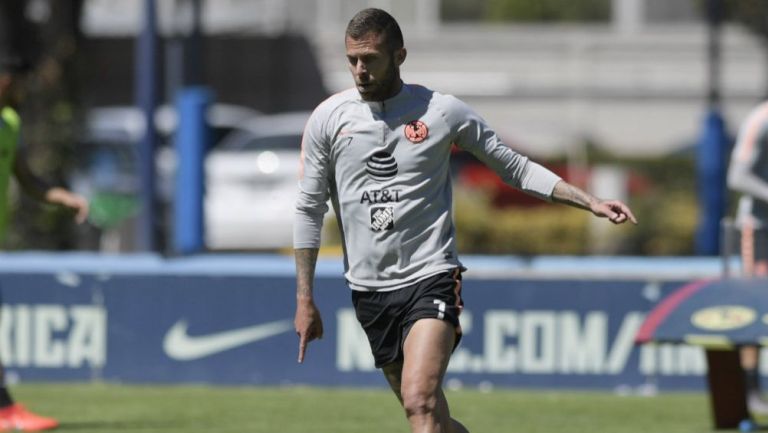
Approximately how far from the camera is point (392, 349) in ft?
24.6

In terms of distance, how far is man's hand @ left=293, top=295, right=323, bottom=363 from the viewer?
738 centimetres

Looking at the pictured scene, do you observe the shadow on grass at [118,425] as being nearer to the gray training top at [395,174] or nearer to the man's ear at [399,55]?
the gray training top at [395,174]

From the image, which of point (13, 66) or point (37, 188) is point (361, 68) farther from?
point (37, 188)

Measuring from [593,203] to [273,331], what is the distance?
6045 millimetres

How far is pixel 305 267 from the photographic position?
7.52 metres

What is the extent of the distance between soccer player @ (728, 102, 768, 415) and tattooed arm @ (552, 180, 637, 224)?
3643 millimetres

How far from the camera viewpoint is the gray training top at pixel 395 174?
7430 mm

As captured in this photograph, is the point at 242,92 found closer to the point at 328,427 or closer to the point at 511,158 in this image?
the point at 328,427

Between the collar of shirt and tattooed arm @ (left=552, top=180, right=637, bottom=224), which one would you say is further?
the collar of shirt

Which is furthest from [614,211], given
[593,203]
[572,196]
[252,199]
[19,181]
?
[252,199]

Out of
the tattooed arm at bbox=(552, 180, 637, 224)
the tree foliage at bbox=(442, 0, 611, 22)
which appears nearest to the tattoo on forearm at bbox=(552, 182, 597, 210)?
the tattooed arm at bbox=(552, 180, 637, 224)

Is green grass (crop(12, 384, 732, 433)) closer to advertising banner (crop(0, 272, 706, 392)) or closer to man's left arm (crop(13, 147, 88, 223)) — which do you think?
advertising banner (crop(0, 272, 706, 392))

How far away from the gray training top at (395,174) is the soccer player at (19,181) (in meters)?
3.36

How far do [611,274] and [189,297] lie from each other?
301 cm
